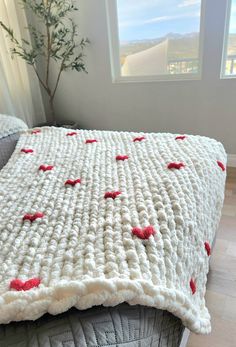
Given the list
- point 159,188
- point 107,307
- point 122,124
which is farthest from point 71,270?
point 122,124

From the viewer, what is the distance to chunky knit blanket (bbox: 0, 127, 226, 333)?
0.48m

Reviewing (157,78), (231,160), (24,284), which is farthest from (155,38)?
(24,284)

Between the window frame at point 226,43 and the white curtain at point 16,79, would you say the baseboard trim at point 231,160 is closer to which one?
the window frame at point 226,43

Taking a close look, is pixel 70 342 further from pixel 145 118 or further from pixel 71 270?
pixel 145 118

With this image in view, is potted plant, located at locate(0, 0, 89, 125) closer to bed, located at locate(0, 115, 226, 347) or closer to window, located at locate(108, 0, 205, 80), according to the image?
window, located at locate(108, 0, 205, 80)

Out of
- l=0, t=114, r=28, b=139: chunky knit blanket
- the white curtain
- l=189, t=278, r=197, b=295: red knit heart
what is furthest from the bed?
the white curtain

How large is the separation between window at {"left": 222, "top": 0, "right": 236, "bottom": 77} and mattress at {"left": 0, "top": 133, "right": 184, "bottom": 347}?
2140mm

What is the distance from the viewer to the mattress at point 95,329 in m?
0.44

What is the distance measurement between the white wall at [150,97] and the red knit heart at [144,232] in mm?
1930

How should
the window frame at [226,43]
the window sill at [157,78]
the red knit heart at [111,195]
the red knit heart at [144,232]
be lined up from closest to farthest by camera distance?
1. the red knit heart at [144,232]
2. the red knit heart at [111,195]
3. the window frame at [226,43]
4. the window sill at [157,78]

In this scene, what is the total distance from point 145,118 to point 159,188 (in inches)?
75.0

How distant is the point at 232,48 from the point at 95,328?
2294 mm

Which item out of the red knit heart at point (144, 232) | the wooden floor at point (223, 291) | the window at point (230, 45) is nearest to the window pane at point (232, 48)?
the window at point (230, 45)

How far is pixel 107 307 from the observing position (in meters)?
0.49
